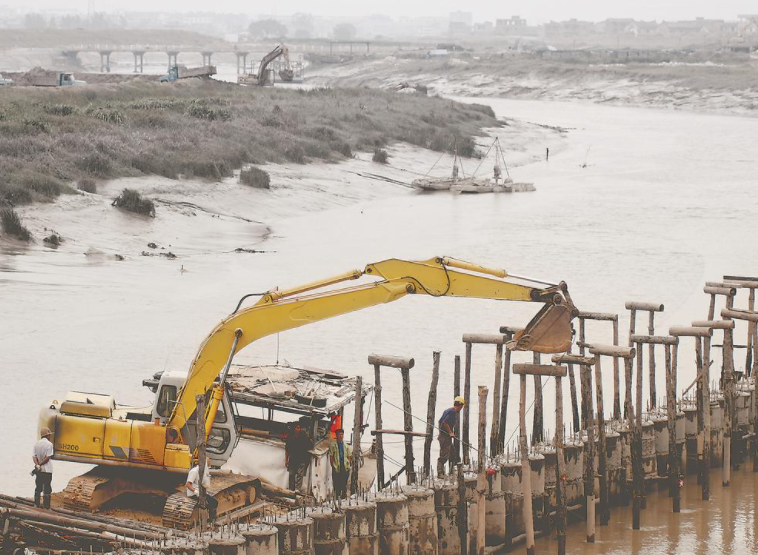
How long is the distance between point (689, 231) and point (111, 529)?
33.3 meters

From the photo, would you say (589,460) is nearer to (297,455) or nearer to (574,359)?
(574,359)

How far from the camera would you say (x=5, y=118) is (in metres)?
48.3

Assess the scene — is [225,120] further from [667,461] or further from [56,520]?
[56,520]

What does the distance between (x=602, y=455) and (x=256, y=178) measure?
96.5ft

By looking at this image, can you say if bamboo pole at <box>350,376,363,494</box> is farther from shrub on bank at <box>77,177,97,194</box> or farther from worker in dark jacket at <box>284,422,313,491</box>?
shrub on bank at <box>77,177,97,194</box>

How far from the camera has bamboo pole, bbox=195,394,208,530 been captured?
1388cm

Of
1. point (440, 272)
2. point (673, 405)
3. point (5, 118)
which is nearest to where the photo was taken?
point (440, 272)

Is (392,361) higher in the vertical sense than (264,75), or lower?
lower

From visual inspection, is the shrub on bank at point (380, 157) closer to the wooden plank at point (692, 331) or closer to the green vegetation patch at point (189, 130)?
the green vegetation patch at point (189, 130)

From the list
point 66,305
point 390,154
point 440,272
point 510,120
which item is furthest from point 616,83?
point 440,272

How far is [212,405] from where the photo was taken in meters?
14.6

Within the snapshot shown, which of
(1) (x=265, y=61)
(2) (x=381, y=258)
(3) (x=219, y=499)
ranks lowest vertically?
(2) (x=381, y=258)

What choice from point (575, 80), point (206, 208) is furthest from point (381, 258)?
point (575, 80)

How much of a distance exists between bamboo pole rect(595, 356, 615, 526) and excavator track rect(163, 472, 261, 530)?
474 centimetres
